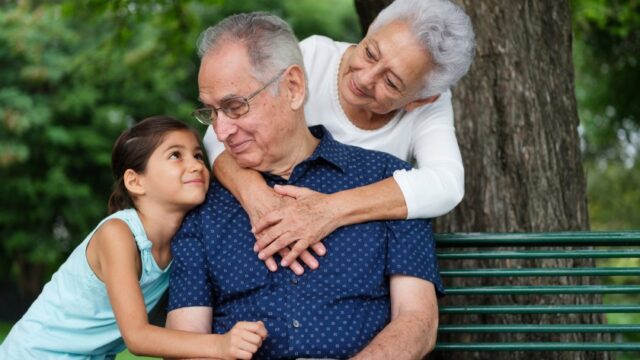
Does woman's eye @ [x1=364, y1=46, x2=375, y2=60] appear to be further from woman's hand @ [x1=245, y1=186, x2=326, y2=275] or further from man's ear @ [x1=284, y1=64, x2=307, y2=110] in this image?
woman's hand @ [x1=245, y1=186, x2=326, y2=275]

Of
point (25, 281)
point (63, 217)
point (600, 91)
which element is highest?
point (600, 91)

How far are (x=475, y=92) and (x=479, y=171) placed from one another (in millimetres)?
337

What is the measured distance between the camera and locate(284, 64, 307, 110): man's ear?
284 centimetres

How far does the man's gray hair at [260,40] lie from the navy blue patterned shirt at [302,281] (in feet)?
1.48

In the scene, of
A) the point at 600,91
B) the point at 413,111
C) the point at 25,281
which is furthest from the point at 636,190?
the point at 413,111

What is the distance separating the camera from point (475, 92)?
3.91 m

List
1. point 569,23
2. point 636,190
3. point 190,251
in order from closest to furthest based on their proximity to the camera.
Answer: point 190,251, point 569,23, point 636,190

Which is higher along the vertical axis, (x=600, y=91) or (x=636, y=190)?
(x=600, y=91)

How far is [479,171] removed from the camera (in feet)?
12.6

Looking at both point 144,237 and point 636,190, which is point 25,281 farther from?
point 144,237

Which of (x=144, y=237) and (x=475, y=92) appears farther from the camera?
(x=475, y=92)

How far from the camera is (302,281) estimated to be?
2.73 metres

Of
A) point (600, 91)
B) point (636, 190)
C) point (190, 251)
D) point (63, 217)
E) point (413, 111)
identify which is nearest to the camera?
point (190, 251)

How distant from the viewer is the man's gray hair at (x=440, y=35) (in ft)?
10.1
